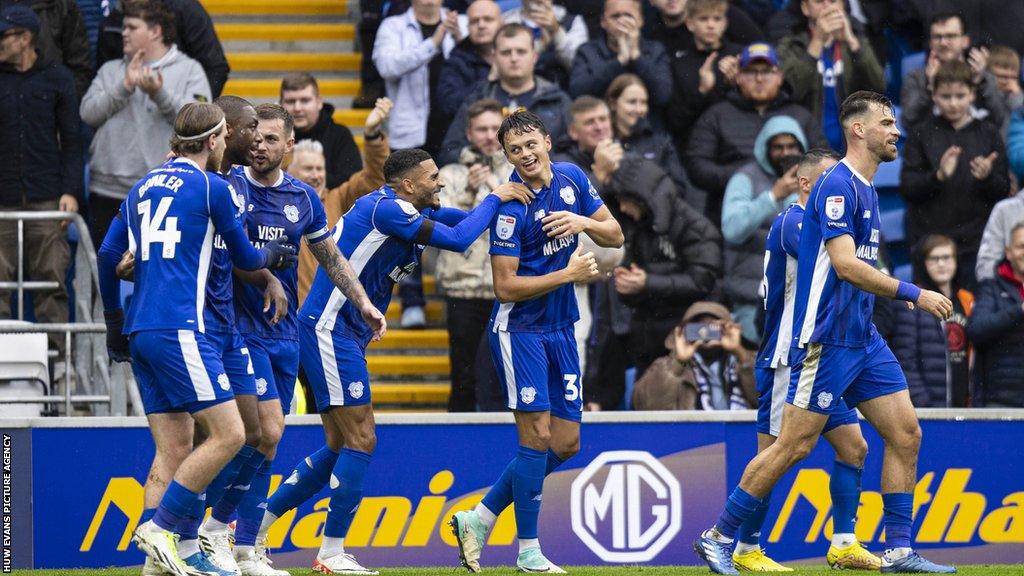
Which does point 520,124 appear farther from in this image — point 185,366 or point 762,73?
point 762,73

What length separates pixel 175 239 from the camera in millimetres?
7863

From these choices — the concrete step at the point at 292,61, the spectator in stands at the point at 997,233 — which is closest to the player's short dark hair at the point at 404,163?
the spectator in stands at the point at 997,233

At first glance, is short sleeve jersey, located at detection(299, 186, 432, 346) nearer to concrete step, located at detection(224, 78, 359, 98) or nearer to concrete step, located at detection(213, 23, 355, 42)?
concrete step, located at detection(224, 78, 359, 98)

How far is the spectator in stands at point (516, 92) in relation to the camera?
13.2 meters

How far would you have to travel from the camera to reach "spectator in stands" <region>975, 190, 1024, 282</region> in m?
13.2

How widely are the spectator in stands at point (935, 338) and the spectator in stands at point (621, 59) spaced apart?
255 cm

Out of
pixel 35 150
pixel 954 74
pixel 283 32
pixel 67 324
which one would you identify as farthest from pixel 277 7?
pixel 954 74

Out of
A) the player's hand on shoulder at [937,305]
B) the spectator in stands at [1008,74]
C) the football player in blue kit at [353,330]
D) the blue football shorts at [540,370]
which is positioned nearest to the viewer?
the player's hand on shoulder at [937,305]

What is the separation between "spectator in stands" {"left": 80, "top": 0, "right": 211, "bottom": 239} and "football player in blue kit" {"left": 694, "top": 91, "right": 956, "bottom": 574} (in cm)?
596

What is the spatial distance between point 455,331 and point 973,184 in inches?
184

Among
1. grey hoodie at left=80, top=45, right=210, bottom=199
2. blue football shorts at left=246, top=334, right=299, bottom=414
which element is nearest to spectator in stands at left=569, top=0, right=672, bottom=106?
grey hoodie at left=80, top=45, right=210, bottom=199

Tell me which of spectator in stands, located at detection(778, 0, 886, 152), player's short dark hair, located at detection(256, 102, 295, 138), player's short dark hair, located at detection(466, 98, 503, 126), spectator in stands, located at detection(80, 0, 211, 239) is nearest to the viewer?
player's short dark hair, located at detection(256, 102, 295, 138)

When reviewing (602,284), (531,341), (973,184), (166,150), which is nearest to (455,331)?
(602,284)

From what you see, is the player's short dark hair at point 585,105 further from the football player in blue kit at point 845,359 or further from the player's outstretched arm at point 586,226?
the football player in blue kit at point 845,359
